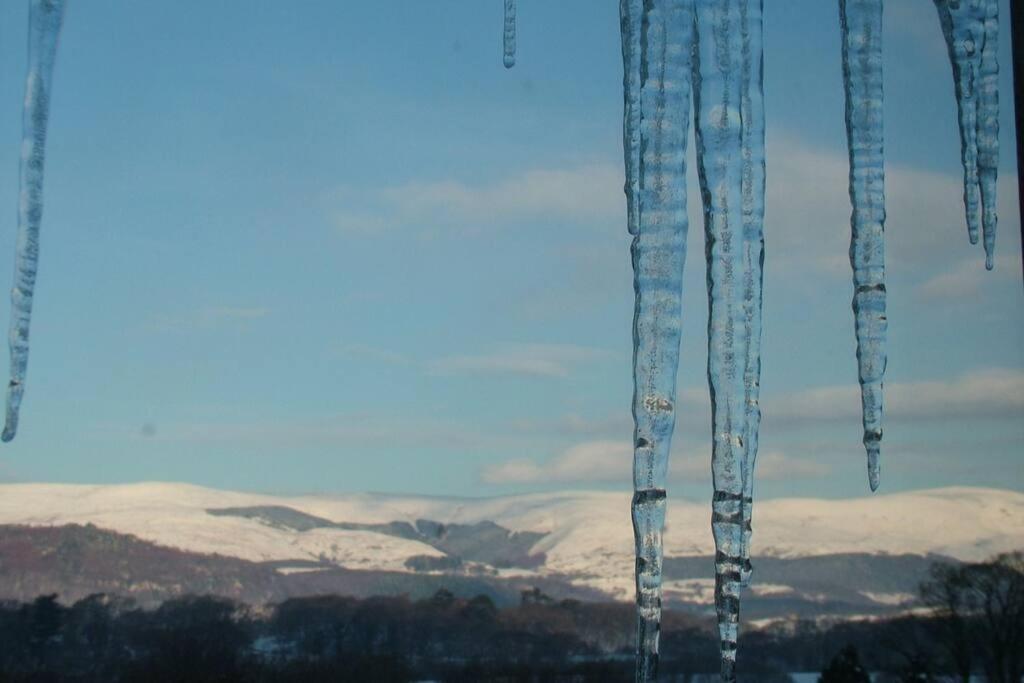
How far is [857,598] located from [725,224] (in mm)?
1615

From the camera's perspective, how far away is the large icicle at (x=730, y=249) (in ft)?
5.49

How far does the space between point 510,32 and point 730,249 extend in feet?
2.35

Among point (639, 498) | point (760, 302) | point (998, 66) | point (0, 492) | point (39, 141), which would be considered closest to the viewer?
point (639, 498)

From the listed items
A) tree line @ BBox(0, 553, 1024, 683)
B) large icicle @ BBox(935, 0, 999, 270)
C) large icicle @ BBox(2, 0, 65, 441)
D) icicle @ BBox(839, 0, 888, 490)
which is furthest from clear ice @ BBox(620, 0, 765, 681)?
tree line @ BBox(0, 553, 1024, 683)

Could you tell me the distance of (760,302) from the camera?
1.77m

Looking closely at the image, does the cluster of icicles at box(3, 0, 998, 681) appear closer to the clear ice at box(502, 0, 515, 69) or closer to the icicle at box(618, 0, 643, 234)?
the icicle at box(618, 0, 643, 234)

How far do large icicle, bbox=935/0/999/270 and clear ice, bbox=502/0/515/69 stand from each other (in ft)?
2.85

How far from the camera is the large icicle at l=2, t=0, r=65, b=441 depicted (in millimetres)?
1783

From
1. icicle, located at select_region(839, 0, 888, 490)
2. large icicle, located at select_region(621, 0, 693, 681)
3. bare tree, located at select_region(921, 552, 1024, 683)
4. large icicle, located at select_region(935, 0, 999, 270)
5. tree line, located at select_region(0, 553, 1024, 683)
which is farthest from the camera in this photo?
bare tree, located at select_region(921, 552, 1024, 683)

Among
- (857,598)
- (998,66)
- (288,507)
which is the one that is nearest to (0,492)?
(288,507)

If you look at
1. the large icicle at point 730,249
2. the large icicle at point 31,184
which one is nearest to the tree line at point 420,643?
the large icicle at point 31,184

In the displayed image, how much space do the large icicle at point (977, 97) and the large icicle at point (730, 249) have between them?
469 millimetres

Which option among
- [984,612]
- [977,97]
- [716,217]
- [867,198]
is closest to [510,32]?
[716,217]

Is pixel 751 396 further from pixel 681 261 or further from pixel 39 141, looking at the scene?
pixel 39 141
